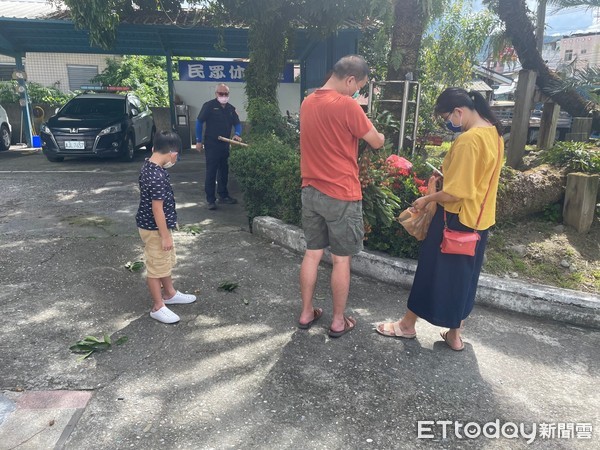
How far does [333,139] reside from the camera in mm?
3195

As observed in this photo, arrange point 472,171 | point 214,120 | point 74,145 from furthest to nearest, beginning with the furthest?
point 74,145, point 214,120, point 472,171

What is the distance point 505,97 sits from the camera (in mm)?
34812

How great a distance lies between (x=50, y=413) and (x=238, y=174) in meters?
3.85

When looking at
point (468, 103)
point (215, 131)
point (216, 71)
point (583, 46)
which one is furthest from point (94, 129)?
point (583, 46)

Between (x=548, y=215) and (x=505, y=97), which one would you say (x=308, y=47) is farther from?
Answer: (x=505, y=97)

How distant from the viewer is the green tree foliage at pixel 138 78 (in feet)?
65.1

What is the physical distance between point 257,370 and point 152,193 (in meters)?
1.47

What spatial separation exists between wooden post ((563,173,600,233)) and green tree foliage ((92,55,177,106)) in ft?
56.7

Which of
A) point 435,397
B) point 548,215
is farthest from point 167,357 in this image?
point 548,215

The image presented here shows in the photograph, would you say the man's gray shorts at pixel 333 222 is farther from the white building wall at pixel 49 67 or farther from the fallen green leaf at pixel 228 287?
the white building wall at pixel 49 67

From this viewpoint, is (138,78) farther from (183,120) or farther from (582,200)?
(582,200)

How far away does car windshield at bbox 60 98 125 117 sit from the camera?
11.3m

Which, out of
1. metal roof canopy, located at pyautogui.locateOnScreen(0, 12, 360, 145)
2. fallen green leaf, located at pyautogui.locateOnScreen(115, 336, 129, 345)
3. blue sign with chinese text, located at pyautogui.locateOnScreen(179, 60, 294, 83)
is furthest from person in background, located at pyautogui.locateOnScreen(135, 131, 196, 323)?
blue sign with chinese text, located at pyautogui.locateOnScreen(179, 60, 294, 83)

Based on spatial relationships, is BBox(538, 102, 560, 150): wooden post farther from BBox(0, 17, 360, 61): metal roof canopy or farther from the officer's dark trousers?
the officer's dark trousers
